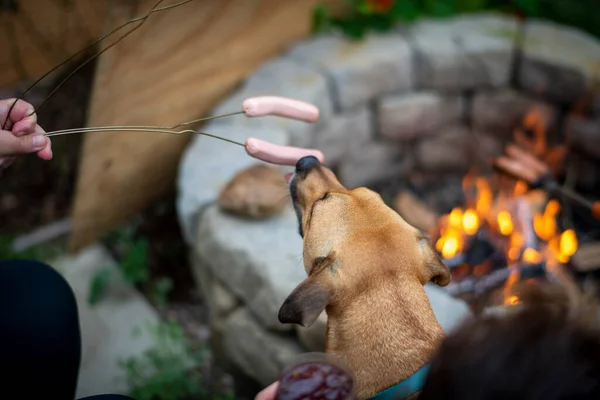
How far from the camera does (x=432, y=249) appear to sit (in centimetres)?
183

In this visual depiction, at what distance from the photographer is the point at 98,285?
326cm

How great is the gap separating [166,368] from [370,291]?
1.44m

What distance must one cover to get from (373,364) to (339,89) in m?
2.10

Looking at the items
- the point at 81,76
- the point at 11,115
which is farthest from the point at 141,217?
the point at 11,115

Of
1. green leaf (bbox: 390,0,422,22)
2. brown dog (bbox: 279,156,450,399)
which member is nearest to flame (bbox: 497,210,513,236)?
green leaf (bbox: 390,0,422,22)

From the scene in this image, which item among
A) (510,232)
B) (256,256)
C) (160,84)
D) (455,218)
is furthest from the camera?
(455,218)

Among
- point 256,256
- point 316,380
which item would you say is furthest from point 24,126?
point 256,256

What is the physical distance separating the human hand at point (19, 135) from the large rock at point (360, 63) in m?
2.09

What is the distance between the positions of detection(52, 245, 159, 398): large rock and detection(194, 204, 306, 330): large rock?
0.67m

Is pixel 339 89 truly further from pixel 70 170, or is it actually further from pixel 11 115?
pixel 11 115

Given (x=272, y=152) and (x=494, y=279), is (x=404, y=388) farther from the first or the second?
(x=494, y=279)

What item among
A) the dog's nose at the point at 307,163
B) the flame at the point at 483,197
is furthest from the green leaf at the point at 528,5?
the dog's nose at the point at 307,163

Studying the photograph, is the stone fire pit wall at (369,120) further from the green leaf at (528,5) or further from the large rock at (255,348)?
the green leaf at (528,5)

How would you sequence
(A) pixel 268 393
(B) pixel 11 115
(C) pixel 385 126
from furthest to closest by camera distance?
(C) pixel 385 126 → (B) pixel 11 115 → (A) pixel 268 393
